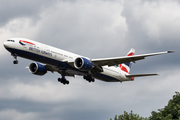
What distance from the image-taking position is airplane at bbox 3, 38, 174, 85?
5300 cm

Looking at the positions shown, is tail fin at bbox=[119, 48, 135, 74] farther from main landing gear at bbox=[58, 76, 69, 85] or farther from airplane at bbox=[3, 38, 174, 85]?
main landing gear at bbox=[58, 76, 69, 85]

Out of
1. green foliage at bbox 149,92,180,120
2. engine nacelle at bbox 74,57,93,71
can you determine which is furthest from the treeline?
engine nacelle at bbox 74,57,93,71

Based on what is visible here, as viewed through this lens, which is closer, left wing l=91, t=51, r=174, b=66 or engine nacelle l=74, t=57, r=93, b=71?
left wing l=91, t=51, r=174, b=66

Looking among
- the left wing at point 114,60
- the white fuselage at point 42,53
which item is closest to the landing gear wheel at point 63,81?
the white fuselage at point 42,53

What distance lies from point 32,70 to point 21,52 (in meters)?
11.1

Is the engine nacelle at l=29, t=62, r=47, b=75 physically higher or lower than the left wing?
higher

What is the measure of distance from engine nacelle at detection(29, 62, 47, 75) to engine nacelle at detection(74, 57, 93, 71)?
8.79 m

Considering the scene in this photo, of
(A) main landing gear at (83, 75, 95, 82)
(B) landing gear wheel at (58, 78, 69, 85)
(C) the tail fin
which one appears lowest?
(A) main landing gear at (83, 75, 95, 82)

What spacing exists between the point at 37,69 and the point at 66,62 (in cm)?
779

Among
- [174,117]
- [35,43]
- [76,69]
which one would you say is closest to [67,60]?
[76,69]

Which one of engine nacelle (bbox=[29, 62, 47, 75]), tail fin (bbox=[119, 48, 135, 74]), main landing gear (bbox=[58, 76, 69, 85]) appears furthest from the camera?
tail fin (bbox=[119, 48, 135, 74])

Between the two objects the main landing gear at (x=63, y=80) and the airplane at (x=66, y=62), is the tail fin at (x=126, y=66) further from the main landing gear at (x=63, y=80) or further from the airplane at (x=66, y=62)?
the main landing gear at (x=63, y=80)

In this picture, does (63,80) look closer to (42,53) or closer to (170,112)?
(42,53)

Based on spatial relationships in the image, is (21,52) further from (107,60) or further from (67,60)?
(107,60)
